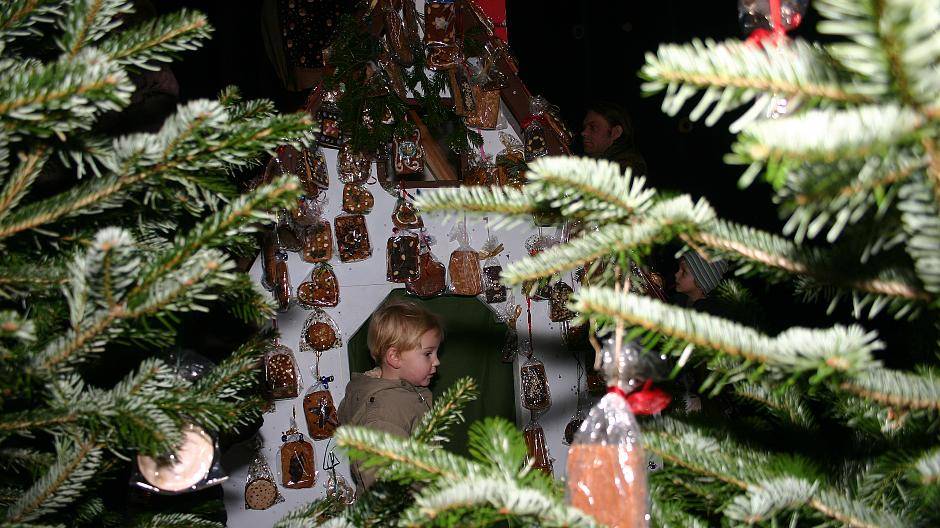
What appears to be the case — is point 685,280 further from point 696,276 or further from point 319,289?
point 319,289

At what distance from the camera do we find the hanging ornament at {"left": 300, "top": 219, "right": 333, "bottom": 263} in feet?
10.9

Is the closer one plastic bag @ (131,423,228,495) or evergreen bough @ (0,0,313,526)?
evergreen bough @ (0,0,313,526)

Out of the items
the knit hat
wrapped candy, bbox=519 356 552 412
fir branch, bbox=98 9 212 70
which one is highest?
fir branch, bbox=98 9 212 70

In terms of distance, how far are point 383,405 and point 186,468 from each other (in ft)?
4.38

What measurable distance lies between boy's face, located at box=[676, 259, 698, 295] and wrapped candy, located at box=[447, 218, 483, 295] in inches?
46.3

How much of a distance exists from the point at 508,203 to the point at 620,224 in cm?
12

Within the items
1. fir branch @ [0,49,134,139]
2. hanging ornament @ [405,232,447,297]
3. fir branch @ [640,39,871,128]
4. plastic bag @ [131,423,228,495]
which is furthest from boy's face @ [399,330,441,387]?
fir branch @ [640,39,871,128]

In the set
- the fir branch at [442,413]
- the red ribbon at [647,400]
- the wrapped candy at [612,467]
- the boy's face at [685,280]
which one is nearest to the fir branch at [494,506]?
the wrapped candy at [612,467]

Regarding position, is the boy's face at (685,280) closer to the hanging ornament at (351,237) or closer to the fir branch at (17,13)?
the hanging ornament at (351,237)

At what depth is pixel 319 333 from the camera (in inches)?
131

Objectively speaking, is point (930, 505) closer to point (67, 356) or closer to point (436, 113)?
point (67, 356)

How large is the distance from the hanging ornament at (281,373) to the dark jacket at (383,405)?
0.60 metres

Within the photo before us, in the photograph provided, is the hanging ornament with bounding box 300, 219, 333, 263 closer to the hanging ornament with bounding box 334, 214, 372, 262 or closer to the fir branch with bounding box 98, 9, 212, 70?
the hanging ornament with bounding box 334, 214, 372, 262

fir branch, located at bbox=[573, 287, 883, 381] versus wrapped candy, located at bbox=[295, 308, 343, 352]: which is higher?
fir branch, located at bbox=[573, 287, 883, 381]
